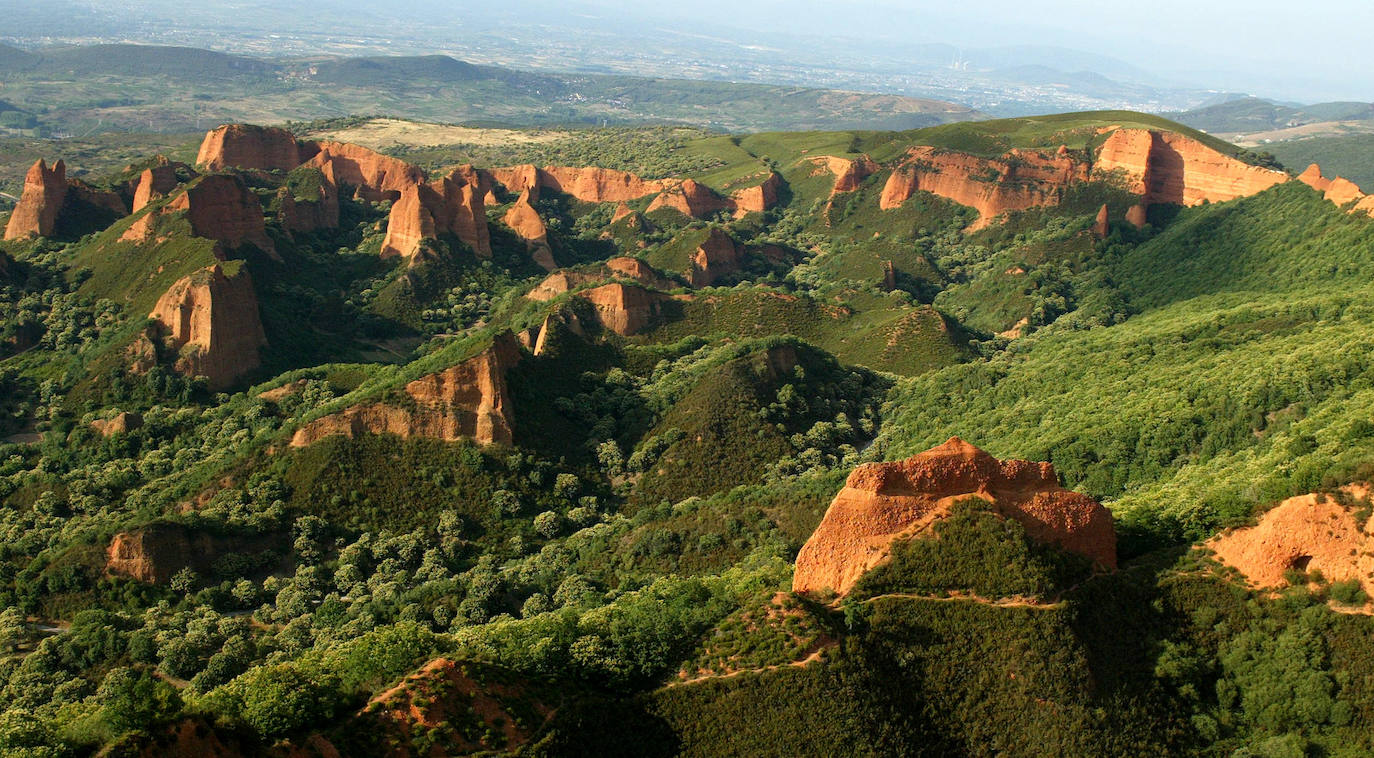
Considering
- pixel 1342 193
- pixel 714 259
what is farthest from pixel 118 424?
pixel 1342 193

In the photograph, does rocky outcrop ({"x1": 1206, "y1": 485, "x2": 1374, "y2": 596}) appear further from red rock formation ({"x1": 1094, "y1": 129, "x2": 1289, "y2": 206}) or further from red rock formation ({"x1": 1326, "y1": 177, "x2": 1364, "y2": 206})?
red rock formation ({"x1": 1094, "y1": 129, "x2": 1289, "y2": 206})

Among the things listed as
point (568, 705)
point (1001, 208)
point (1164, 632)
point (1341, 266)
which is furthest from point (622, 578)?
point (1001, 208)

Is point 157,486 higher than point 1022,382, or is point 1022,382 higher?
point 1022,382

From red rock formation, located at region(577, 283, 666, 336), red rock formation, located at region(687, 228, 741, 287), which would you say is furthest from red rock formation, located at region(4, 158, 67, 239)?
red rock formation, located at region(687, 228, 741, 287)

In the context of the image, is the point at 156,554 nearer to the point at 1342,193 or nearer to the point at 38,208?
the point at 38,208

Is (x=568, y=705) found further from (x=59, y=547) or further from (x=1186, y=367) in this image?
(x=1186, y=367)

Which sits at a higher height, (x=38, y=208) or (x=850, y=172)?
(x=850, y=172)

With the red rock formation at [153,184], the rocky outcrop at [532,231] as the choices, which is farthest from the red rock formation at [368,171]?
the red rock formation at [153,184]
